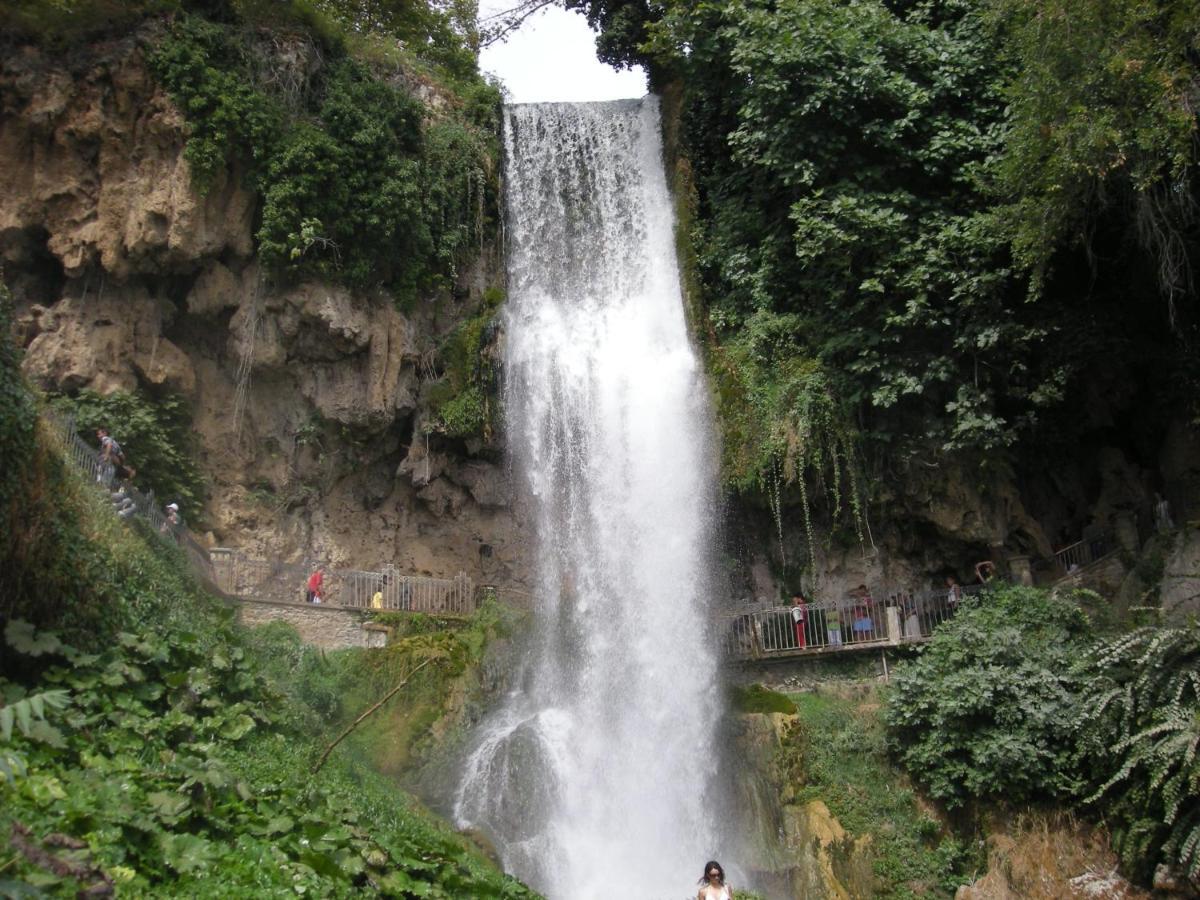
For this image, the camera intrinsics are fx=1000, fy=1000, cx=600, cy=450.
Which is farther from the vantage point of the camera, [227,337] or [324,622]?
[227,337]

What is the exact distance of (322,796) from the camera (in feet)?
27.1

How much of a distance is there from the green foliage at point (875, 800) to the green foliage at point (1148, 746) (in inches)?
73.4

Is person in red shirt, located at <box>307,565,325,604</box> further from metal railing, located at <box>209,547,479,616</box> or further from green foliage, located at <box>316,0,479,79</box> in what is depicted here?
green foliage, located at <box>316,0,479,79</box>

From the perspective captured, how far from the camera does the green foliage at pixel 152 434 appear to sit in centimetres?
1634

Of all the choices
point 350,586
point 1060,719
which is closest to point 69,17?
point 350,586

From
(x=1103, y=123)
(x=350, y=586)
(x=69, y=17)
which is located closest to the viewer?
(x=1103, y=123)

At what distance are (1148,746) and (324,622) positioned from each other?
11216mm

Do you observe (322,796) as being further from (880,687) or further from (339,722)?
(880,687)

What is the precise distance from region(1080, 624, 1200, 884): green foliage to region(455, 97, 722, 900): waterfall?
15.4ft

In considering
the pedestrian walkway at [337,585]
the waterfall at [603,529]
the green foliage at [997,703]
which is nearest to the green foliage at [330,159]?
the waterfall at [603,529]

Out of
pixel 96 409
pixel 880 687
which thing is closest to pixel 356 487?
pixel 96 409

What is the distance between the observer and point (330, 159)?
690 inches

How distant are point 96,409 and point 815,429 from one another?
1163 centimetres

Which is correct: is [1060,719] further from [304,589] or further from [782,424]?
[304,589]
